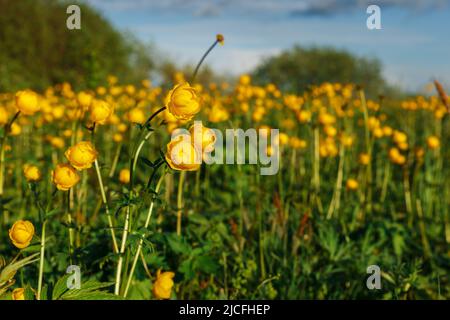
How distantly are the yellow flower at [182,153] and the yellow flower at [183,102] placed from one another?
Result: 49 millimetres

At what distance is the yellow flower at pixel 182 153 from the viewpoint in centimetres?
115

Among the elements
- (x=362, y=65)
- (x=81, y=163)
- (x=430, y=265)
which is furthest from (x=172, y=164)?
(x=362, y=65)

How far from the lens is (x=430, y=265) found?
2.34 metres

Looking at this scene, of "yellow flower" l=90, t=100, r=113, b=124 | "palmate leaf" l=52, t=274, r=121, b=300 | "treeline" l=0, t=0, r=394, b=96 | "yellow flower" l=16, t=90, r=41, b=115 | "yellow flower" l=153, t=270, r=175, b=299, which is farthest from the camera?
"treeline" l=0, t=0, r=394, b=96

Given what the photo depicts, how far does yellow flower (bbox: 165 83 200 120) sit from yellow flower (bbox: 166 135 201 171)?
49mm

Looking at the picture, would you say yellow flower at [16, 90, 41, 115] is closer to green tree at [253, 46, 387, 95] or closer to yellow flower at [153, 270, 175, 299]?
yellow flower at [153, 270, 175, 299]

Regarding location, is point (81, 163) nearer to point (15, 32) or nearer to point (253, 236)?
point (253, 236)

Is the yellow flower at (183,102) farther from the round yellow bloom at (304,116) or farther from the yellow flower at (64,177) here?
the round yellow bloom at (304,116)

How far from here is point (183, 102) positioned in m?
1.15

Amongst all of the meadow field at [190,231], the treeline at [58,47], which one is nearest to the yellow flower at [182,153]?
the meadow field at [190,231]

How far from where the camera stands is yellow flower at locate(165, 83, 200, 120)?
115 centimetres

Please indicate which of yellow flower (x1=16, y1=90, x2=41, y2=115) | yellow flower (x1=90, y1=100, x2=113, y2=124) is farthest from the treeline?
yellow flower (x1=90, y1=100, x2=113, y2=124)

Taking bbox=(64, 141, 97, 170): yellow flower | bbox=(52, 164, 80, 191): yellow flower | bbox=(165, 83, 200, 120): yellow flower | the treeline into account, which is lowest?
bbox=(52, 164, 80, 191): yellow flower
